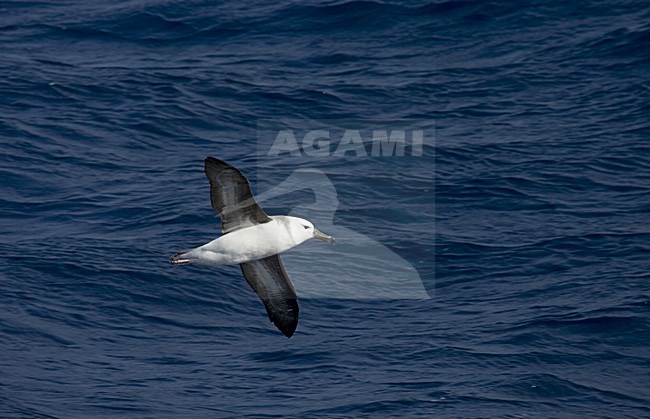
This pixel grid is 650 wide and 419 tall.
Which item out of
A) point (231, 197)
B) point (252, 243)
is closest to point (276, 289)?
point (252, 243)

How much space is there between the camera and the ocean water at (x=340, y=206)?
21047 millimetres

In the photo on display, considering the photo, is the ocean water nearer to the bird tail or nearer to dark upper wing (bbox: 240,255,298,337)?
dark upper wing (bbox: 240,255,298,337)

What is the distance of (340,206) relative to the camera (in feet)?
84.7

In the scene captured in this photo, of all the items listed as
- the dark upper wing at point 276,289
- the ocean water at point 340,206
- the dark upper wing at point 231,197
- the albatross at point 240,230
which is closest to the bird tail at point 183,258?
the albatross at point 240,230

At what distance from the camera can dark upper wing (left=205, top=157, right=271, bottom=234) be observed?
14672 mm

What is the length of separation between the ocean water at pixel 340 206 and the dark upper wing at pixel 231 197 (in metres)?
5.38

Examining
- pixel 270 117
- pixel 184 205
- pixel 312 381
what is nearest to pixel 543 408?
pixel 312 381

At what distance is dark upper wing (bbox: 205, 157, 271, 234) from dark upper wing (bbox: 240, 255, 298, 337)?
3.64ft

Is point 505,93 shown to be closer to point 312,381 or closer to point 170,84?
point 170,84

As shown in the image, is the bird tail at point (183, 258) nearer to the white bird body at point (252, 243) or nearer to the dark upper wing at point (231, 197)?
the white bird body at point (252, 243)

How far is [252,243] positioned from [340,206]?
10338 millimetres

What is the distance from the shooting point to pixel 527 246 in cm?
2447

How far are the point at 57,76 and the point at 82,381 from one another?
12.7 m

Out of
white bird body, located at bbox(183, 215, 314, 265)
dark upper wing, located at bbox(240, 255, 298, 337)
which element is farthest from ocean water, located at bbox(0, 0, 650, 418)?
white bird body, located at bbox(183, 215, 314, 265)
